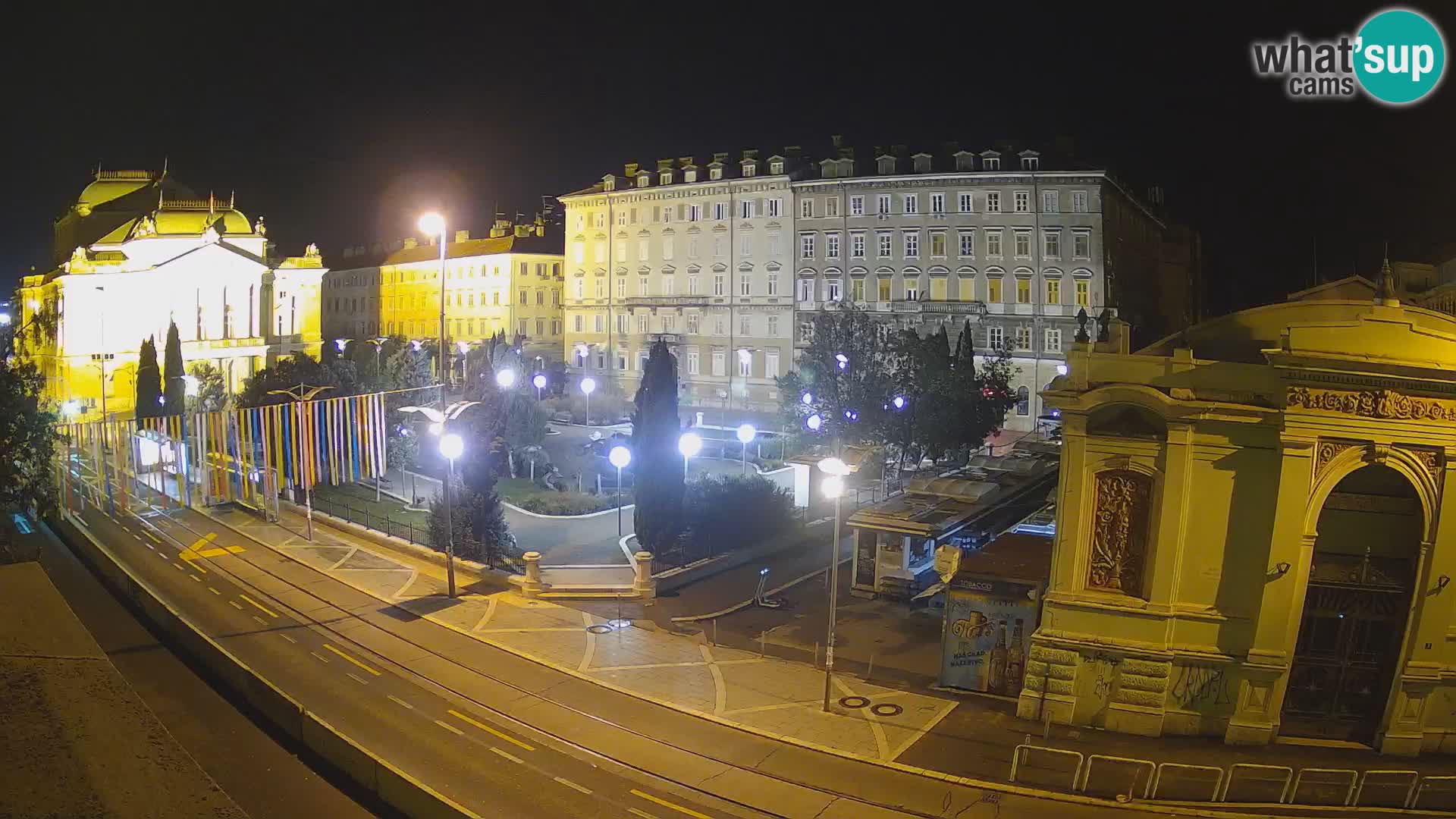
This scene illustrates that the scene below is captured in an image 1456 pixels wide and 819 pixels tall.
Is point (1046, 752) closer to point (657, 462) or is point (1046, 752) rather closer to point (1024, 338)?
point (657, 462)

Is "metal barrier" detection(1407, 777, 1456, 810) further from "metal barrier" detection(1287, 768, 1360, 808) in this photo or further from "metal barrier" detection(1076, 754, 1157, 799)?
"metal barrier" detection(1076, 754, 1157, 799)

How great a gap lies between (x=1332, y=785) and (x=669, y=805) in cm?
1063

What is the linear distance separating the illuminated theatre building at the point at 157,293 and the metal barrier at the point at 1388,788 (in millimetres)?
66279

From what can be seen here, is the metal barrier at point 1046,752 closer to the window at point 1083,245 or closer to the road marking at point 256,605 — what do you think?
the road marking at point 256,605

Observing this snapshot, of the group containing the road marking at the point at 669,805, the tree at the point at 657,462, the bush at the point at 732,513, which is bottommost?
the road marking at the point at 669,805

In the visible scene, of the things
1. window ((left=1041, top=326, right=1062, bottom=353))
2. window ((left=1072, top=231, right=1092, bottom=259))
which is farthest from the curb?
window ((left=1072, top=231, right=1092, bottom=259))

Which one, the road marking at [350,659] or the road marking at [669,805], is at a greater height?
the road marking at [669,805]

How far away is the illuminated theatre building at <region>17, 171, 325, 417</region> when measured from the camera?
6469 centimetres

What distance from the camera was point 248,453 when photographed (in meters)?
35.7

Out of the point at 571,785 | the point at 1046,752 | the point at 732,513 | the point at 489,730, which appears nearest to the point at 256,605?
the point at 489,730

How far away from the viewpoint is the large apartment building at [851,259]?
Result: 55.1 metres

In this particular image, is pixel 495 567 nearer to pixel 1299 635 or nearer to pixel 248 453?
pixel 248 453

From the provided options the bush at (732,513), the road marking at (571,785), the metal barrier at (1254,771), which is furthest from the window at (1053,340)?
the road marking at (571,785)

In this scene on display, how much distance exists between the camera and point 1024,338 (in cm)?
5594
